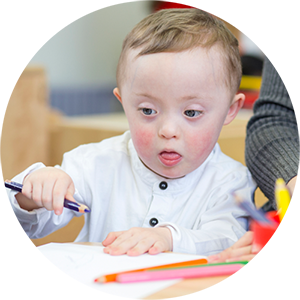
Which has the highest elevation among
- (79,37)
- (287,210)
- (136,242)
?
(287,210)

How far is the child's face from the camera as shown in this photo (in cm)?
64

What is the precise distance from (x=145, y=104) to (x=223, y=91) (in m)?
0.13

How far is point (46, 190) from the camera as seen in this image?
62 centimetres

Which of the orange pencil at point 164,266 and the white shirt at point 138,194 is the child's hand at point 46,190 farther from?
the orange pencil at point 164,266

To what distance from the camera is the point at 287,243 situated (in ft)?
1.19

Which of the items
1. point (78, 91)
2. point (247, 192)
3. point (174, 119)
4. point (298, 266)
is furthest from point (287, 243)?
point (78, 91)

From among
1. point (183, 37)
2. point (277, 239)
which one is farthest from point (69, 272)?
point (183, 37)

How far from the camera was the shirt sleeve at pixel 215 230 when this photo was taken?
64cm

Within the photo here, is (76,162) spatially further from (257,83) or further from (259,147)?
(257,83)

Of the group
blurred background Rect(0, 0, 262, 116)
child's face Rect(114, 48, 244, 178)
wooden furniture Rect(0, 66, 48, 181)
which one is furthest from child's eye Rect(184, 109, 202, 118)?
blurred background Rect(0, 0, 262, 116)

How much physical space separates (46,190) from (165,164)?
19 centimetres

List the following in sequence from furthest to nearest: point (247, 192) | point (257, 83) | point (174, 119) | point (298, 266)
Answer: point (257, 83) < point (247, 192) < point (174, 119) < point (298, 266)

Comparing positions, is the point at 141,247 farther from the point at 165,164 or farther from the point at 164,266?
the point at 165,164

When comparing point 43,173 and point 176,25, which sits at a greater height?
point 176,25
